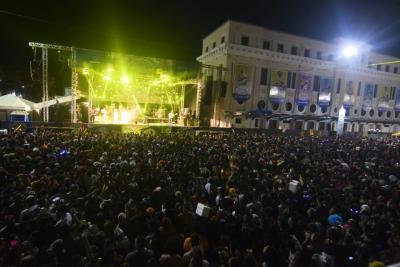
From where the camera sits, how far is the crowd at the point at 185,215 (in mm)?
4398

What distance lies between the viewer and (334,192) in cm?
780

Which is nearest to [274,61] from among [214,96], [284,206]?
[214,96]

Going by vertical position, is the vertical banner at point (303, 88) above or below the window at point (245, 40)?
below

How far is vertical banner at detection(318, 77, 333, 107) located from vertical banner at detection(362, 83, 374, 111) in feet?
26.2

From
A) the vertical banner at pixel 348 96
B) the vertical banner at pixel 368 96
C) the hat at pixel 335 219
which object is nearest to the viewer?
the hat at pixel 335 219

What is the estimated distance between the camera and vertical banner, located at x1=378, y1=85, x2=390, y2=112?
147 ft

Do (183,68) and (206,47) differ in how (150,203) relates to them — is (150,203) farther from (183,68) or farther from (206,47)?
(206,47)

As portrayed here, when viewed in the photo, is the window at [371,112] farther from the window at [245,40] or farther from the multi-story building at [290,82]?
the window at [245,40]

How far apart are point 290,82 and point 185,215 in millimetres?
35519

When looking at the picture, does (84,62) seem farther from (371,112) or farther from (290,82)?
(371,112)

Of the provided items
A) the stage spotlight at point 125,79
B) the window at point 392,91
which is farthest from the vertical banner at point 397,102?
the stage spotlight at point 125,79

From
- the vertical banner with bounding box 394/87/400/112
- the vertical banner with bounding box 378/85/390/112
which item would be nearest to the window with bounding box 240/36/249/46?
the vertical banner with bounding box 378/85/390/112

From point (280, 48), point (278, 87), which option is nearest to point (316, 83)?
point (278, 87)

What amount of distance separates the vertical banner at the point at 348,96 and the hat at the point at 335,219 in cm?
4065
